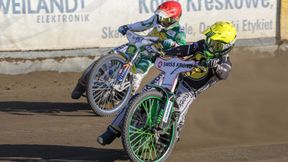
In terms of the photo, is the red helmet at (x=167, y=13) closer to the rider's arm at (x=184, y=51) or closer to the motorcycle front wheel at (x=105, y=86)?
the motorcycle front wheel at (x=105, y=86)

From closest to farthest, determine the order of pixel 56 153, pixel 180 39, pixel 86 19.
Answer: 1. pixel 56 153
2. pixel 180 39
3. pixel 86 19

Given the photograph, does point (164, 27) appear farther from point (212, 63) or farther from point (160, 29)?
point (212, 63)

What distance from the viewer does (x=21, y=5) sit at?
506 inches

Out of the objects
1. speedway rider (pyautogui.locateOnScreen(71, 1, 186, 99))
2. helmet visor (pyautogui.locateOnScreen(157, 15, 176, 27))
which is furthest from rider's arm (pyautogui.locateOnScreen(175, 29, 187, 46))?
helmet visor (pyautogui.locateOnScreen(157, 15, 176, 27))

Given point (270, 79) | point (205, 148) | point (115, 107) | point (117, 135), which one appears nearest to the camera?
point (117, 135)

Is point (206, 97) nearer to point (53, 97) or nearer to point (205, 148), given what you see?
point (53, 97)

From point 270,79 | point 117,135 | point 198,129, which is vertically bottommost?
point 270,79

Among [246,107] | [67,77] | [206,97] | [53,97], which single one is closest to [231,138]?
[246,107]

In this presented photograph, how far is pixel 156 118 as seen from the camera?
23.9 ft

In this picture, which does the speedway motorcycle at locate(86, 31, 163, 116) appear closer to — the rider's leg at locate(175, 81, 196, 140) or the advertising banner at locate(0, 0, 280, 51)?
the rider's leg at locate(175, 81, 196, 140)

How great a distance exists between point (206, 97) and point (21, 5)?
380 centimetres

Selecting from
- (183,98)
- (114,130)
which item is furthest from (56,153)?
(183,98)

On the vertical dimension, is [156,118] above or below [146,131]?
above

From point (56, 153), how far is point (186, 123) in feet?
6.85
